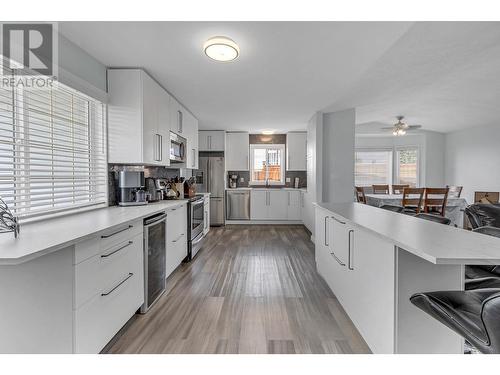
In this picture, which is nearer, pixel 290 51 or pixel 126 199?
pixel 290 51

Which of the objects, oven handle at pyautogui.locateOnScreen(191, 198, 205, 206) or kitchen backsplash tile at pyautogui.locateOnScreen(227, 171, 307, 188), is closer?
oven handle at pyautogui.locateOnScreen(191, 198, 205, 206)

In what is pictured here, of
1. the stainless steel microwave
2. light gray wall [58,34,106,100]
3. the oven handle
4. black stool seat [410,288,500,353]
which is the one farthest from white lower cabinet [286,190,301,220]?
black stool seat [410,288,500,353]

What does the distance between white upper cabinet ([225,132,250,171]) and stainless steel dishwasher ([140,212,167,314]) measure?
3.92 meters

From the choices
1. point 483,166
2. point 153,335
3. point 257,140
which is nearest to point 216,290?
point 153,335

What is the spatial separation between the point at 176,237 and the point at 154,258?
0.70 m

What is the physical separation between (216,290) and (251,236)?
8.02 ft

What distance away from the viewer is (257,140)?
22.2 feet

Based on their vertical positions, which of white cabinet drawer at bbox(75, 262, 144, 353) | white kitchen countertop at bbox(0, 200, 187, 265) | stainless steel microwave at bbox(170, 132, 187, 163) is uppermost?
stainless steel microwave at bbox(170, 132, 187, 163)

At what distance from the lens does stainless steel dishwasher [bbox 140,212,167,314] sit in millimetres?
2193

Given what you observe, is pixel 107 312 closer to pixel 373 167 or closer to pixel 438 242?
pixel 438 242

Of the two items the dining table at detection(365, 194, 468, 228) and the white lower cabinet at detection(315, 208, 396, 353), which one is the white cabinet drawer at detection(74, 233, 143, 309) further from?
the dining table at detection(365, 194, 468, 228)

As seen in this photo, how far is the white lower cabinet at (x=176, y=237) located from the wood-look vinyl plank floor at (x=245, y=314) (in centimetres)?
18

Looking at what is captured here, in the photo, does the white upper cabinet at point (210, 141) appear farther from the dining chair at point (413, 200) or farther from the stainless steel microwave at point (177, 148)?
the dining chair at point (413, 200)
